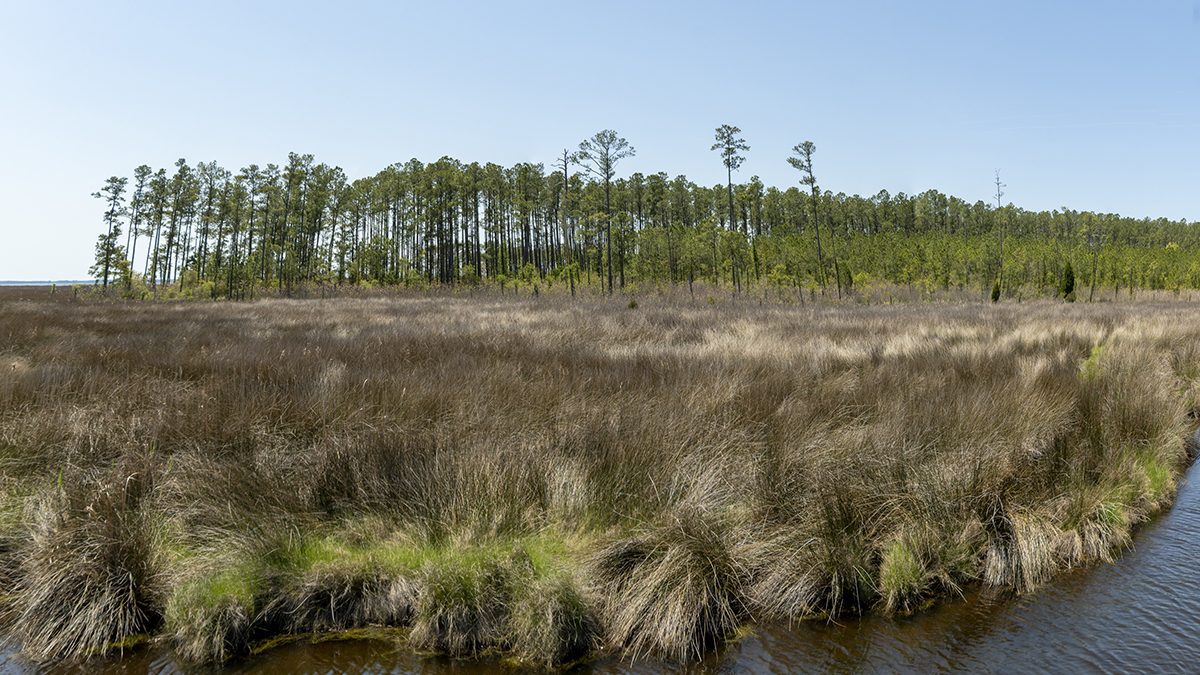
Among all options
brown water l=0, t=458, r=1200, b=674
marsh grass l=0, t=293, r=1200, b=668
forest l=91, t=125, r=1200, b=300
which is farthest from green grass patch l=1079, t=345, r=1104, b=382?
forest l=91, t=125, r=1200, b=300

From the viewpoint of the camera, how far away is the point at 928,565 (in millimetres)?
4254

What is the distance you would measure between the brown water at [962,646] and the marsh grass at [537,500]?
0.14 meters

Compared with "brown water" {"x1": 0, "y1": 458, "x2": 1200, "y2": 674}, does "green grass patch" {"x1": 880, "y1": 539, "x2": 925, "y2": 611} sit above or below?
above

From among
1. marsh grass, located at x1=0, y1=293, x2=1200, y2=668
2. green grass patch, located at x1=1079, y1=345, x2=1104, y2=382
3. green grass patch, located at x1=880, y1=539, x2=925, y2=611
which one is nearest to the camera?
marsh grass, located at x1=0, y1=293, x2=1200, y2=668

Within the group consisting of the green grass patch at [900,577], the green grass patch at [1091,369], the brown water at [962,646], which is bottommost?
the brown water at [962,646]

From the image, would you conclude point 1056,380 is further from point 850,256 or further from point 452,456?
point 850,256

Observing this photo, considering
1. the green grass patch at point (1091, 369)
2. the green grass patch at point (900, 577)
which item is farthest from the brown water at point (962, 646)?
the green grass patch at point (1091, 369)

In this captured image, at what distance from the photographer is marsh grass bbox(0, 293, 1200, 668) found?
3.51 meters

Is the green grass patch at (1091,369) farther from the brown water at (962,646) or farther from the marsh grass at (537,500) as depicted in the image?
the brown water at (962,646)

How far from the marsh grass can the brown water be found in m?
0.14

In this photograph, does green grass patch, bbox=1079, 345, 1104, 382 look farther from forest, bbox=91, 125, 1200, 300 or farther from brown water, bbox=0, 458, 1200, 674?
forest, bbox=91, 125, 1200, 300

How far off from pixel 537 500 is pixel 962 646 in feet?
9.14

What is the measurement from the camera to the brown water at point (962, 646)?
3330 mm

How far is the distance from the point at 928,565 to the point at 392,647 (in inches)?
139
